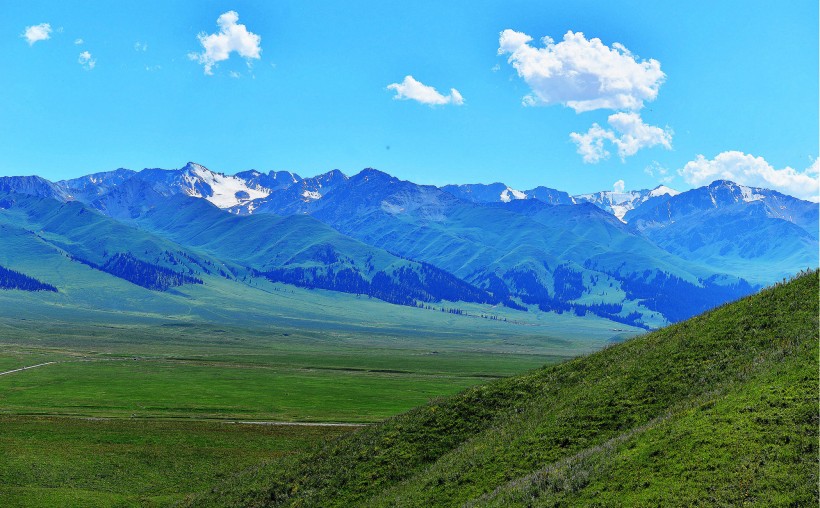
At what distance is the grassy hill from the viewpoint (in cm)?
2930

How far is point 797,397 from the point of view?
32688 millimetres

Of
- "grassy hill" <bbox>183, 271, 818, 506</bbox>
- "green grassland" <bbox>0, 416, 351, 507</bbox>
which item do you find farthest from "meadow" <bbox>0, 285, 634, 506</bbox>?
"grassy hill" <bbox>183, 271, 818, 506</bbox>

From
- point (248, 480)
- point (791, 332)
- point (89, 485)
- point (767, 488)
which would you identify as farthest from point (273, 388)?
point (767, 488)

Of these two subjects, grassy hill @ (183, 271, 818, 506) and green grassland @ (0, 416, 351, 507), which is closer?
grassy hill @ (183, 271, 818, 506)

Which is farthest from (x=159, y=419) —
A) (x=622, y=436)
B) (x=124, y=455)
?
(x=622, y=436)

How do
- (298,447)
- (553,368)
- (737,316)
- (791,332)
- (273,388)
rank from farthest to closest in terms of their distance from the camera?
(273,388) → (298,447) → (553,368) → (737,316) → (791,332)

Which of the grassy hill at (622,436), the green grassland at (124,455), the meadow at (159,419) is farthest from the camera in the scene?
the meadow at (159,419)

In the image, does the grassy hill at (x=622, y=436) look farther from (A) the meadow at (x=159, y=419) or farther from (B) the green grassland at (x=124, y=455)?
(B) the green grassland at (x=124, y=455)

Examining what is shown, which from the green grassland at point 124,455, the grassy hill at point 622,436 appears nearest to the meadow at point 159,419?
the green grassland at point 124,455

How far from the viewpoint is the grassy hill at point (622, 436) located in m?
29.3

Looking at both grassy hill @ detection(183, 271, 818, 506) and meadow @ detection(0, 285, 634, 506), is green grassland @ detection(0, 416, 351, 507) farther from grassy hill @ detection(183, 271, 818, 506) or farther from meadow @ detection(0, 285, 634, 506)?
grassy hill @ detection(183, 271, 818, 506)

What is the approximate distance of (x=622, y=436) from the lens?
3769cm

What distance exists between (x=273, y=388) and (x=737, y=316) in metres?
122

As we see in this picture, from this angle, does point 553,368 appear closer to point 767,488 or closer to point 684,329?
point 684,329
